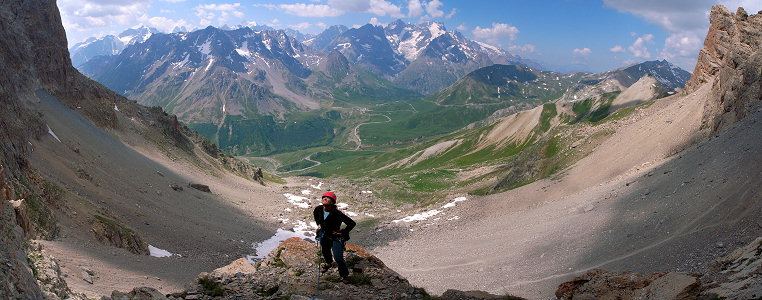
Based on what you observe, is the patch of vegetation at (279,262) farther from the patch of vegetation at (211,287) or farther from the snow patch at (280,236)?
the snow patch at (280,236)

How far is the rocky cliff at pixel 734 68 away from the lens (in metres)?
42.8

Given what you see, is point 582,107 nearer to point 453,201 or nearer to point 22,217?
point 453,201

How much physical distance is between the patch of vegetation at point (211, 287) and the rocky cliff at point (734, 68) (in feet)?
155

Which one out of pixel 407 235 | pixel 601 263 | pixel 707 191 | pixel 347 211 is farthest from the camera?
pixel 347 211

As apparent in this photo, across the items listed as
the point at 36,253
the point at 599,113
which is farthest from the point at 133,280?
the point at 599,113

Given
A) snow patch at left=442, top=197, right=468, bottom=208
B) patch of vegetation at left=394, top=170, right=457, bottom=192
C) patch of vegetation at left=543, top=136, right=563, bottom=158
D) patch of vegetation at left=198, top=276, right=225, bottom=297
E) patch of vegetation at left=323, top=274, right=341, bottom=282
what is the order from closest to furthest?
1. patch of vegetation at left=198, top=276, right=225, bottom=297
2. patch of vegetation at left=323, top=274, right=341, bottom=282
3. snow patch at left=442, top=197, right=468, bottom=208
4. patch of vegetation at left=543, top=136, right=563, bottom=158
5. patch of vegetation at left=394, top=170, right=457, bottom=192

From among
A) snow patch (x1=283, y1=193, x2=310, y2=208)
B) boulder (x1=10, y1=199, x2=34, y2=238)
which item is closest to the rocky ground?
boulder (x1=10, y1=199, x2=34, y2=238)

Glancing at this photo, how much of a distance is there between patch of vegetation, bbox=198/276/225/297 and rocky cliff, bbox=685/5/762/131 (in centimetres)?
4725

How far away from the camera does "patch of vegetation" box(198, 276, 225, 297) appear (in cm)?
1518

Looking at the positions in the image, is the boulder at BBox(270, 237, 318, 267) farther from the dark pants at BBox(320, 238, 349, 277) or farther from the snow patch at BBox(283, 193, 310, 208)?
the snow patch at BBox(283, 193, 310, 208)

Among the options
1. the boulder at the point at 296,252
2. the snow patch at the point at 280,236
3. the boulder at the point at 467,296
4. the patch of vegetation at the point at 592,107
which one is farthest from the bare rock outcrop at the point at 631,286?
the patch of vegetation at the point at 592,107

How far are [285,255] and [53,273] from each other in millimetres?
8493

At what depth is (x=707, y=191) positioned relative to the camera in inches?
1201

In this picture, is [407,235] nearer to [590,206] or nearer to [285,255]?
[590,206]
